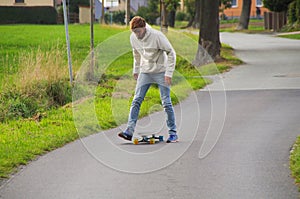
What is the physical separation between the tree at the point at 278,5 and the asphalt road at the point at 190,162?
38.6 meters

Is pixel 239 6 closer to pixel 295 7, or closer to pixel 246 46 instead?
pixel 295 7

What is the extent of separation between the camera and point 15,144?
10336 mm

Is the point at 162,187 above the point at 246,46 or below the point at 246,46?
above

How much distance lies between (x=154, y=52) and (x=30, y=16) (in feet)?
107

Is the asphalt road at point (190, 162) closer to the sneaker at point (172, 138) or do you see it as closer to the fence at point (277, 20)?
the sneaker at point (172, 138)

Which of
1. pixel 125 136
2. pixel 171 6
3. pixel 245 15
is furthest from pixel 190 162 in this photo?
pixel 245 15

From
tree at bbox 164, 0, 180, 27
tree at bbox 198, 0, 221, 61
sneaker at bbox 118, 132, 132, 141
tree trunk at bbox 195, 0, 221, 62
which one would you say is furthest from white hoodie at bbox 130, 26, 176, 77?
tree at bbox 164, 0, 180, 27

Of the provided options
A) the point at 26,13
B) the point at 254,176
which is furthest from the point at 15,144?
the point at 26,13

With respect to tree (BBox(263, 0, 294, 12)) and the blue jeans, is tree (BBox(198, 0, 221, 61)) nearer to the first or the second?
the blue jeans

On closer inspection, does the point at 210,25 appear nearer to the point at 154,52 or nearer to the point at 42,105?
the point at 42,105

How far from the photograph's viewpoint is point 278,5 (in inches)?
2078

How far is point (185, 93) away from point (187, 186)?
903 cm

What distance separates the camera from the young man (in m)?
10.1

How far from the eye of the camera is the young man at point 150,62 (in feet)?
33.2
